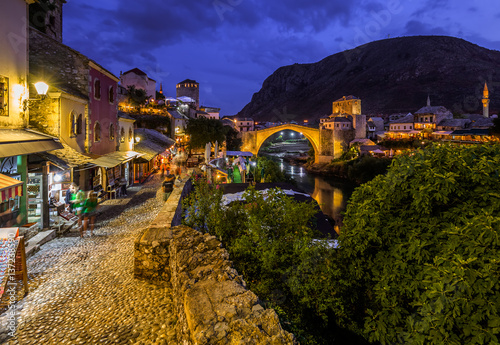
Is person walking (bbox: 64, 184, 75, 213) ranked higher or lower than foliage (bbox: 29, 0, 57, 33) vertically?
lower

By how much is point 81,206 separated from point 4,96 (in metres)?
3.28

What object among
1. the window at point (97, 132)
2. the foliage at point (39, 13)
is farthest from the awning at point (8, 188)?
the foliage at point (39, 13)

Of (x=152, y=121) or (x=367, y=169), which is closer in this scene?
(x=152, y=121)

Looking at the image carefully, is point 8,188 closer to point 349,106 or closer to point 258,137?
point 258,137

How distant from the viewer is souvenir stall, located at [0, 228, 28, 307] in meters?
4.18

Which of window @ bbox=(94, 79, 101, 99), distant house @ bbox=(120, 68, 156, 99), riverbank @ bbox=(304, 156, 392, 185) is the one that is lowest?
riverbank @ bbox=(304, 156, 392, 185)

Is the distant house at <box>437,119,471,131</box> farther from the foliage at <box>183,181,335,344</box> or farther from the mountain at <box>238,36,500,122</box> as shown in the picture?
the foliage at <box>183,181,335,344</box>

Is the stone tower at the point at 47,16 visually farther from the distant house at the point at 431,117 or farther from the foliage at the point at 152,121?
the distant house at the point at 431,117

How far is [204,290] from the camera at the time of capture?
10.8 ft

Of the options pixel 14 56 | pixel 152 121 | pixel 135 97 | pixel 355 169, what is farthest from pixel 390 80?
pixel 14 56

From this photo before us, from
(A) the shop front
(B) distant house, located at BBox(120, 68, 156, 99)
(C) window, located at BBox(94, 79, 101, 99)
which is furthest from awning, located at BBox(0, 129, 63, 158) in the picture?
(B) distant house, located at BBox(120, 68, 156, 99)

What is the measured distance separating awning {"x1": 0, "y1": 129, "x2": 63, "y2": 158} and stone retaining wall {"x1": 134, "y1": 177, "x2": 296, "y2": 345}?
3618 millimetres

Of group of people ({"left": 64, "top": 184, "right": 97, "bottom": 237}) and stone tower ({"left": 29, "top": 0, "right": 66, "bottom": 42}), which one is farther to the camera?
stone tower ({"left": 29, "top": 0, "right": 66, "bottom": 42})

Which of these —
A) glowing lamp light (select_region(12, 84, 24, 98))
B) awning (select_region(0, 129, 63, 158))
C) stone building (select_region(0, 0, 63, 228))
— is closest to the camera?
awning (select_region(0, 129, 63, 158))
